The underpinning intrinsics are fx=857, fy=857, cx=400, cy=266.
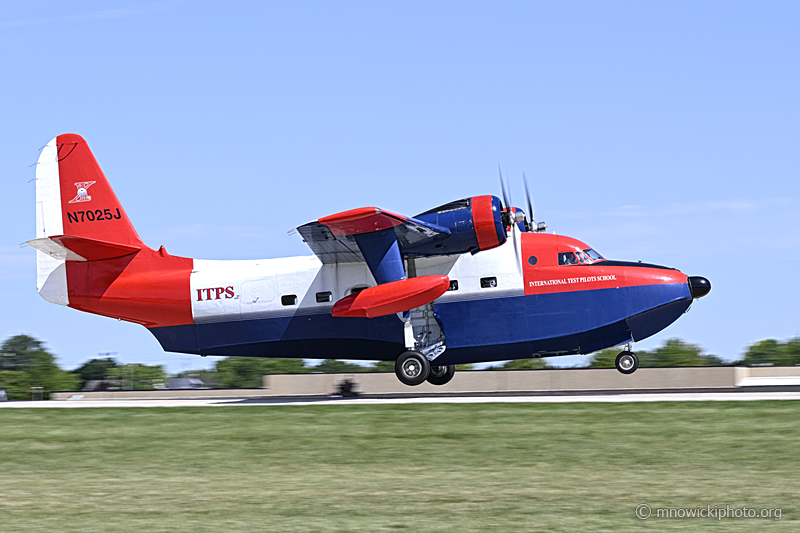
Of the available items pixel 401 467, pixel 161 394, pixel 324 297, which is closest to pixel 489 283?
pixel 324 297

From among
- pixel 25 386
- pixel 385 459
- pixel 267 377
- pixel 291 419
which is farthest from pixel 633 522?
pixel 25 386

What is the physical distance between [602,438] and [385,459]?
12.4ft

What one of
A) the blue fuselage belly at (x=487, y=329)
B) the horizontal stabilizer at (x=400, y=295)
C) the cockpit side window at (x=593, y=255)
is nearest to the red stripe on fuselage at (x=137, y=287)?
the blue fuselage belly at (x=487, y=329)

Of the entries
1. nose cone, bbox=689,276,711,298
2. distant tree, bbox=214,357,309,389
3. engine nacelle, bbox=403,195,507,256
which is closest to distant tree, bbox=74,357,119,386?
distant tree, bbox=214,357,309,389

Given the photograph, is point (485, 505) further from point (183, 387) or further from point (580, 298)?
point (183, 387)

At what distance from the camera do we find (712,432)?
47.4 feet

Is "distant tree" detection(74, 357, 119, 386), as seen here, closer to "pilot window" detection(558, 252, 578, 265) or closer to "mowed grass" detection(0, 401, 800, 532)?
"mowed grass" detection(0, 401, 800, 532)

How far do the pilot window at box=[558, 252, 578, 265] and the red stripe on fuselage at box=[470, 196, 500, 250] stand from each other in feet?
6.07

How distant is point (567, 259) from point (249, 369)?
1974 centimetres

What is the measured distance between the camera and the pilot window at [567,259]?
2186cm

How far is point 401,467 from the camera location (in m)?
11.9

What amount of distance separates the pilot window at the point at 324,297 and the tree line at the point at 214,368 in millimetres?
7281

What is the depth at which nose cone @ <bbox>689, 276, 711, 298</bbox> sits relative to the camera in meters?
21.7

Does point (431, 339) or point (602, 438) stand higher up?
point (431, 339)
